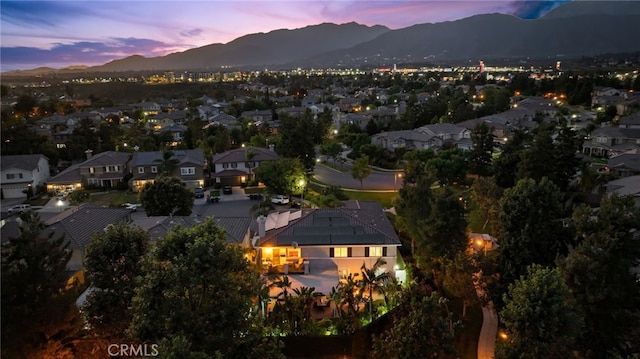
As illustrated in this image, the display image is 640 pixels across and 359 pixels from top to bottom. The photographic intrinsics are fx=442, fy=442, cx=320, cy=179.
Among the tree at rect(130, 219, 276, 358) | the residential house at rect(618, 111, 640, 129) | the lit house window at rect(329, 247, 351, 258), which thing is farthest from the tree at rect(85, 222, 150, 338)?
the residential house at rect(618, 111, 640, 129)

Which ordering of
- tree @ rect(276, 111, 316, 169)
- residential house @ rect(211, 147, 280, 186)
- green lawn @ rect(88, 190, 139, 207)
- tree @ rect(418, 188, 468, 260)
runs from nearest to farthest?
tree @ rect(418, 188, 468, 260), green lawn @ rect(88, 190, 139, 207), residential house @ rect(211, 147, 280, 186), tree @ rect(276, 111, 316, 169)

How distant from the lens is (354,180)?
3912 cm

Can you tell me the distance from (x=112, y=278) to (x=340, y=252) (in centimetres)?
982

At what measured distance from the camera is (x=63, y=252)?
10.8 m

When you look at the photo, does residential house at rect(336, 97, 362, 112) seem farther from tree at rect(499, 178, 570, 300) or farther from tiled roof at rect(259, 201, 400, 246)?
tree at rect(499, 178, 570, 300)

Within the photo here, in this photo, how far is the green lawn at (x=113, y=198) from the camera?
3359 centimetres

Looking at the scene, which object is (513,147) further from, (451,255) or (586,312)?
(586,312)

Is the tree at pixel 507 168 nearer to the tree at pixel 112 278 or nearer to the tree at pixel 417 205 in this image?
the tree at pixel 417 205

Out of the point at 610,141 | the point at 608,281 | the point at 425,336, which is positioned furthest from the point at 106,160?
the point at 610,141

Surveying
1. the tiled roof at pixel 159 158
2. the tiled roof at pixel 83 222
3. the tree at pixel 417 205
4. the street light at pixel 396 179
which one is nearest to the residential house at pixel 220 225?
the tiled roof at pixel 83 222

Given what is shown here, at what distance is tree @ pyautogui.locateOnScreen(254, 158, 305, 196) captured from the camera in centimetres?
3164

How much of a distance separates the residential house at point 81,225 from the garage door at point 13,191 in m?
14.9

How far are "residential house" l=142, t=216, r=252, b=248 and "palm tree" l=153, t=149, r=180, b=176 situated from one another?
14795mm
